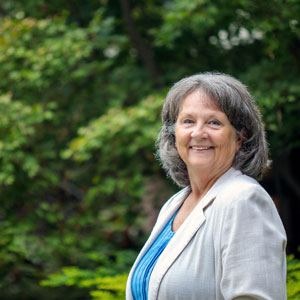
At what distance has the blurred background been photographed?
452 cm

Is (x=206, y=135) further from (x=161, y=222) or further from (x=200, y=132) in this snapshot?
(x=161, y=222)

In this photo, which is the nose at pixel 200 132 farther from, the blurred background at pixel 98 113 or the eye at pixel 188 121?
the blurred background at pixel 98 113

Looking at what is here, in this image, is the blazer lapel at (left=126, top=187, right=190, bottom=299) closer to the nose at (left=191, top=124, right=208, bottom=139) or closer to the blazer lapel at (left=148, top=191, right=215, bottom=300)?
the blazer lapel at (left=148, top=191, right=215, bottom=300)

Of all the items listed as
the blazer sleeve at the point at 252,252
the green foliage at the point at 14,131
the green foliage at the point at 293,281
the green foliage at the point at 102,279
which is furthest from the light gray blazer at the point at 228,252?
the green foliage at the point at 14,131

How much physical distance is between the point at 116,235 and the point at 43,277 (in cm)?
121

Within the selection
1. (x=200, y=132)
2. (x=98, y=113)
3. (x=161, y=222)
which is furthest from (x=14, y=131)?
(x=200, y=132)

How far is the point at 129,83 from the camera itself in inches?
211

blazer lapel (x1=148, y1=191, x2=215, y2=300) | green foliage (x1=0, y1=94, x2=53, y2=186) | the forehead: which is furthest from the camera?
green foliage (x1=0, y1=94, x2=53, y2=186)

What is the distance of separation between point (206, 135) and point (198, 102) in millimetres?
144

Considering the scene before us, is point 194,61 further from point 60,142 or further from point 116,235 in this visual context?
point 116,235

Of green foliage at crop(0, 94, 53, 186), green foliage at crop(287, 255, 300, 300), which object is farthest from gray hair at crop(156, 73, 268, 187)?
green foliage at crop(0, 94, 53, 186)

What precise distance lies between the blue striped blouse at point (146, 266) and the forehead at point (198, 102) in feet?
1.84

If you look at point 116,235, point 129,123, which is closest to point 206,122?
point 129,123

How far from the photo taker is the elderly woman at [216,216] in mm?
1622
